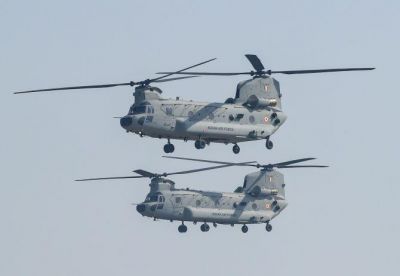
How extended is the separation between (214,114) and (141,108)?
6445 mm

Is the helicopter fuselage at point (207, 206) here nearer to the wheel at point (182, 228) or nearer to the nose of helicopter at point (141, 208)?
the nose of helicopter at point (141, 208)

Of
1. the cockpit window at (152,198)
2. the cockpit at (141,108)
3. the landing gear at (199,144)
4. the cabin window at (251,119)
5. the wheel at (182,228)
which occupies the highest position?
the cabin window at (251,119)

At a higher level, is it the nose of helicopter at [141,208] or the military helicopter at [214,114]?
the military helicopter at [214,114]

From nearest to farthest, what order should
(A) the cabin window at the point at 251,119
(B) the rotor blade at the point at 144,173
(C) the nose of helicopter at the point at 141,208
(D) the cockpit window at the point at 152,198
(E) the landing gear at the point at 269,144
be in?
(A) the cabin window at the point at 251,119 < (E) the landing gear at the point at 269,144 < (C) the nose of helicopter at the point at 141,208 < (D) the cockpit window at the point at 152,198 < (B) the rotor blade at the point at 144,173

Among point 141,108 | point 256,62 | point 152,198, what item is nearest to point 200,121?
point 141,108

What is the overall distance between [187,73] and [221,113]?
11.7m

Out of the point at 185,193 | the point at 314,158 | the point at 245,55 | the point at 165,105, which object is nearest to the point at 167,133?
the point at 165,105

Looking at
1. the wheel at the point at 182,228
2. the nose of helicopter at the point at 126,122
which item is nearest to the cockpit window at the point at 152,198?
the wheel at the point at 182,228

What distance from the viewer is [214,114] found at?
113375mm

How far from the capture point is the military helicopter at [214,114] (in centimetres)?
10969

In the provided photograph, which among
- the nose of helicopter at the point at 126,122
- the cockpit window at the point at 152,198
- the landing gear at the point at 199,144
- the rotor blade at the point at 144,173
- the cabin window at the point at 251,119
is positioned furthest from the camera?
the rotor blade at the point at 144,173

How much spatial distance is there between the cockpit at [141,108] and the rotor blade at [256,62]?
32.9 ft

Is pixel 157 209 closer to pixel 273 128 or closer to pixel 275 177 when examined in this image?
pixel 275 177

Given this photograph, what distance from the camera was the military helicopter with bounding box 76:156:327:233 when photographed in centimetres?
14038
